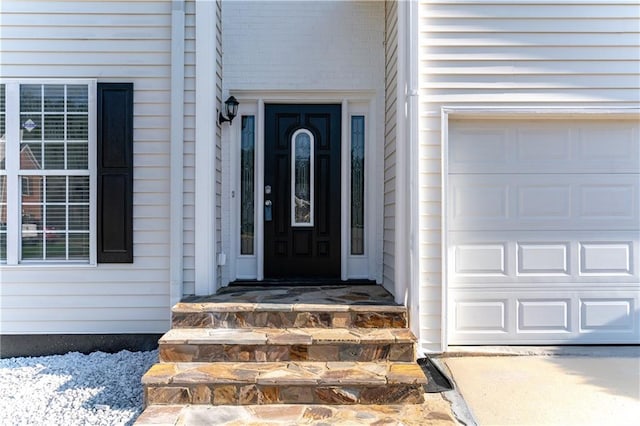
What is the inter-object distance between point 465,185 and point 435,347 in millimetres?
1315

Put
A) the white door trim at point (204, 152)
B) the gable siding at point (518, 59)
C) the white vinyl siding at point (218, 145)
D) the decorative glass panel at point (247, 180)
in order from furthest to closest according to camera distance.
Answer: the decorative glass panel at point (247, 180), the white vinyl siding at point (218, 145), the white door trim at point (204, 152), the gable siding at point (518, 59)

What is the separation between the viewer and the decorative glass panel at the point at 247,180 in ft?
13.9

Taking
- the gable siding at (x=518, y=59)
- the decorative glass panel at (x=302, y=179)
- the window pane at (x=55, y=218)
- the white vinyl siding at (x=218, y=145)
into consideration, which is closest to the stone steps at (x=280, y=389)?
the gable siding at (x=518, y=59)

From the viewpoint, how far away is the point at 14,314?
3645 millimetres

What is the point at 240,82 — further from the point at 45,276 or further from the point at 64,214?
the point at 45,276

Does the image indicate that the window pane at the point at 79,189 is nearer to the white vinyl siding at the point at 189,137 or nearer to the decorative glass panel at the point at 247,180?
the white vinyl siding at the point at 189,137

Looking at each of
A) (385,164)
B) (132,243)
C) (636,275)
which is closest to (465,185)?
(385,164)

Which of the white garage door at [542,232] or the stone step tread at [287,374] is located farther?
the white garage door at [542,232]

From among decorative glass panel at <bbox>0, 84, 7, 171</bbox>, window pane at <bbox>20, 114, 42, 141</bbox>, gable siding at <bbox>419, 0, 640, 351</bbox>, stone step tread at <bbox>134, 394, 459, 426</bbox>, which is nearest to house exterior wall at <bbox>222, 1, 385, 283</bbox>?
gable siding at <bbox>419, 0, 640, 351</bbox>

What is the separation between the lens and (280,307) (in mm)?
3143

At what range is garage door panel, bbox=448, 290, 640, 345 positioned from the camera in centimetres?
Result: 351

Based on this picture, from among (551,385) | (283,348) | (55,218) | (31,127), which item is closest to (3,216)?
(55,218)

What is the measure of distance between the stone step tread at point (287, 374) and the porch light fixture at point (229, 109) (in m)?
2.17

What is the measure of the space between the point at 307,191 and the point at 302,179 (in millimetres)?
128
